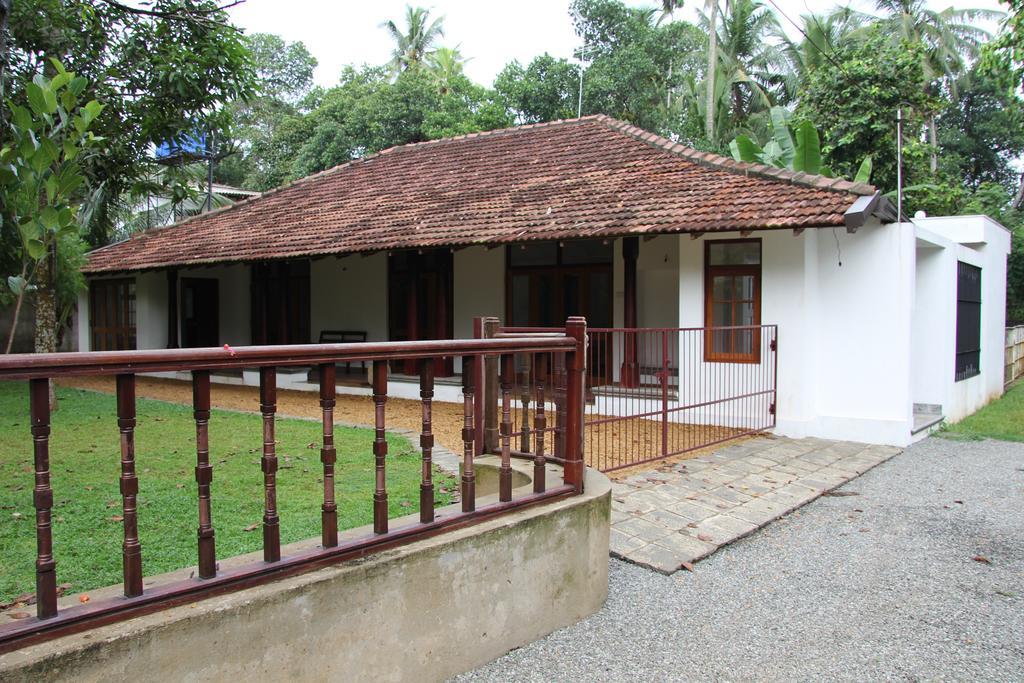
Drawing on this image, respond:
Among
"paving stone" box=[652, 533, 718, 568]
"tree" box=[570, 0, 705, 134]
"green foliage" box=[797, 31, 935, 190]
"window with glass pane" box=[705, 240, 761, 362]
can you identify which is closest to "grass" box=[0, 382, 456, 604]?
"paving stone" box=[652, 533, 718, 568]

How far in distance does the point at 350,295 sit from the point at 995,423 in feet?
38.0

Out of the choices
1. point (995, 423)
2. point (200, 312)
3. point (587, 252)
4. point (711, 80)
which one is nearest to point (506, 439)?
point (587, 252)

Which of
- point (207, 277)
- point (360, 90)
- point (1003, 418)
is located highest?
point (360, 90)

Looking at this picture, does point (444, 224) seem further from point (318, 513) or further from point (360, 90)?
point (360, 90)

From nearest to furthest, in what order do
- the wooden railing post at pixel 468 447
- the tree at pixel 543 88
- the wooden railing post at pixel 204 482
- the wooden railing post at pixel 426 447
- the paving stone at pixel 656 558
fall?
1. the wooden railing post at pixel 204 482
2. the wooden railing post at pixel 426 447
3. the wooden railing post at pixel 468 447
4. the paving stone at pixel 656 558
5. the tree at pixel 543 88

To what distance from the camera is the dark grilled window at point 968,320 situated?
10.2 meters

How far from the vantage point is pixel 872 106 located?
1469 cm

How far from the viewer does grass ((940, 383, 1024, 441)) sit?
9000 millimetres

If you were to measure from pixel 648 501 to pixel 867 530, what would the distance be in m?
1.55

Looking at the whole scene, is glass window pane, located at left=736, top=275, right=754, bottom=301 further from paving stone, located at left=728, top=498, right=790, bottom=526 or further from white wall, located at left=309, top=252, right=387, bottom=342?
white wall, located at left=309, top=252, right=387, bottom=342

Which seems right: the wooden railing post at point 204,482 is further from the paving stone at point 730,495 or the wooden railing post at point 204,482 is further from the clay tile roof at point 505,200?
the clay tile roof at point 505,200

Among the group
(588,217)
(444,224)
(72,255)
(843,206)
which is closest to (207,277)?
(72,255)

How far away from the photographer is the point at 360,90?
25.9 meters

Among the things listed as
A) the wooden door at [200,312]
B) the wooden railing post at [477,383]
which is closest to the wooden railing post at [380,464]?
the wooden railing post at [477,383]
